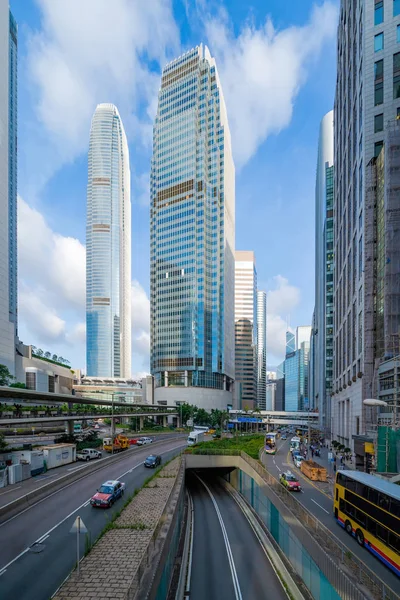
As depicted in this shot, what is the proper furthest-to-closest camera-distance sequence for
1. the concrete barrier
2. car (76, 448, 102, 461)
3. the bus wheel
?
car (76, 448, 102, 461) < the concrete barrier < the bus wheel

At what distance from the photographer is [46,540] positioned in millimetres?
19938

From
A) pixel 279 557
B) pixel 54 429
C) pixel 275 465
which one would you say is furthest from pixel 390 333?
pixel 54 429

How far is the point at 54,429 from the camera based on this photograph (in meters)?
78.8

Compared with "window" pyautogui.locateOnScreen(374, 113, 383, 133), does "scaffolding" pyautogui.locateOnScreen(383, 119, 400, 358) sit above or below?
below

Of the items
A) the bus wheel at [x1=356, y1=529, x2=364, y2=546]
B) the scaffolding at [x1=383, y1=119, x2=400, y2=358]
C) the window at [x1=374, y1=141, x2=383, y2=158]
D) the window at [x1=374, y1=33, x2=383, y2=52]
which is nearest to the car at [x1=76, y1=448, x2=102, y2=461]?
the bus wheel at [x1=356, y1=529, x2=364, y2=546]

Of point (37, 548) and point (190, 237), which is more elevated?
point (190, 237)

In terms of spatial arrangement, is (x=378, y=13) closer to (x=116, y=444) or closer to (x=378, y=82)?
(x=378, y=82)

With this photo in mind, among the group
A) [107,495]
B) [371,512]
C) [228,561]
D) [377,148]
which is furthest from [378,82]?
[107,495]

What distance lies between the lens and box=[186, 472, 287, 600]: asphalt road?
18.5m

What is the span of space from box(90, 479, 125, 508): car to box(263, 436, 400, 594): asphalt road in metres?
14.4

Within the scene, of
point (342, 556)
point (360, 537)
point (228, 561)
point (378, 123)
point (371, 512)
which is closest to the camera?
point (342, 556)

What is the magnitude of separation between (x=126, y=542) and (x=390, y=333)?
117 feet

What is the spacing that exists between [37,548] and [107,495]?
7.60 m

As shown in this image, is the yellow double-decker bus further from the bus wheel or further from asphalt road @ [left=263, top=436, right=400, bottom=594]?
asphalt road @ [left=263, top=436, right=400, bottom=594]
